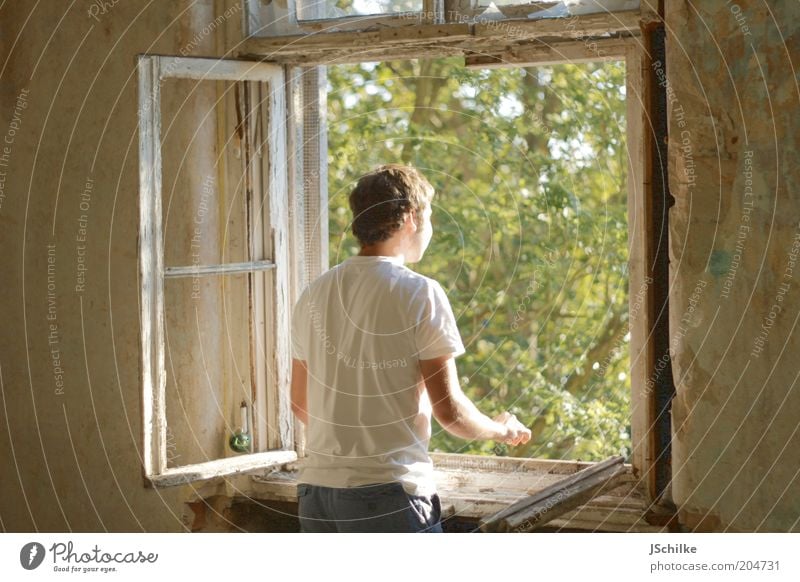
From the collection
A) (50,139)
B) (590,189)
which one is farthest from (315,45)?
(590,189)

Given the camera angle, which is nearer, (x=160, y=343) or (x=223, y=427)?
(x=160, y=343)

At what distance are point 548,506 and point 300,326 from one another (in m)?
0.66

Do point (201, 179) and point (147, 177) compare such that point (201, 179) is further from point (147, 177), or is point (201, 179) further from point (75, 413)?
point (75, 413)

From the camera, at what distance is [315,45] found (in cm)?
272

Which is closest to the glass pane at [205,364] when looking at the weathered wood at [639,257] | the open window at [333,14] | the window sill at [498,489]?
the window sill at [498,489]

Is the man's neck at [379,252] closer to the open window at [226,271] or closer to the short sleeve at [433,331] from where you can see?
the short sleeve at [433,331]

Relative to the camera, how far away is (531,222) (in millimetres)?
4977

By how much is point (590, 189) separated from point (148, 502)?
9.58 ft

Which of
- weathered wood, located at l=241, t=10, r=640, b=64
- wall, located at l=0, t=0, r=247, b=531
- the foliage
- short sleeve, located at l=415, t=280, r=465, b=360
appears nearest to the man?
short sleeve, located at l=415, t=280, r=465, b=360

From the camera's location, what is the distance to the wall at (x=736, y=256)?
7.37 ft

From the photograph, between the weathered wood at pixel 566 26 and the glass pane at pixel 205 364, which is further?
the glass pane at pixel 205 364

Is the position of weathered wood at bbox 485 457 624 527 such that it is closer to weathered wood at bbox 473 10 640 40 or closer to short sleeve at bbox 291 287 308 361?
short sleeve at bbox 291 287 308 361

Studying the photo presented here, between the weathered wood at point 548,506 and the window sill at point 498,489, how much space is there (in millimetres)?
84

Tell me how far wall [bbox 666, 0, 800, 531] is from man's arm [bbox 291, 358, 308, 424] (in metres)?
0.83
